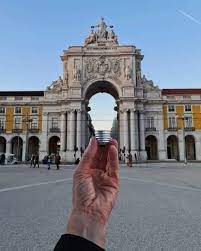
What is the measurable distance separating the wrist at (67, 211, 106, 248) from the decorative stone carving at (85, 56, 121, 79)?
152 ft

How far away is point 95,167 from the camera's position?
1676 millimetres

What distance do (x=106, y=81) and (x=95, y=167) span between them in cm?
4592

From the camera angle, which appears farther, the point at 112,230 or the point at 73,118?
the point at 73,118

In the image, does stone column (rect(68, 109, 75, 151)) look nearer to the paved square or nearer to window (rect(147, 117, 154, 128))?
window (rect(147, 117, 154, 128))

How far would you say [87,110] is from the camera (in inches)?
1935

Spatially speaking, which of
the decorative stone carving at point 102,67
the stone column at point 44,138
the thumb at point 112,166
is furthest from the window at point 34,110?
the thumb at point 112,166

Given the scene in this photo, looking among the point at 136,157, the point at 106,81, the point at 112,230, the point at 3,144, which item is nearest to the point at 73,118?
the point at 106,81

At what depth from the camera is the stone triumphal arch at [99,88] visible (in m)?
44.9

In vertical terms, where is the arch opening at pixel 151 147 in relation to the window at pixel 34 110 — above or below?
below

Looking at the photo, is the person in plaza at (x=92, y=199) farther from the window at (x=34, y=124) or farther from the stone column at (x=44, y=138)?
the window at (x=34, y=124)

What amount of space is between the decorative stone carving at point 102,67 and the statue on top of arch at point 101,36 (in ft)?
13.7

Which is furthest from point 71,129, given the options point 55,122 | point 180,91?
point 180,91

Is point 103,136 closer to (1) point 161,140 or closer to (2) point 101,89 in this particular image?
(1) point 161,140

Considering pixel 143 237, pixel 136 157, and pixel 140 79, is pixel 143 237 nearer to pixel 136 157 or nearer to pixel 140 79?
pixel 136 157
